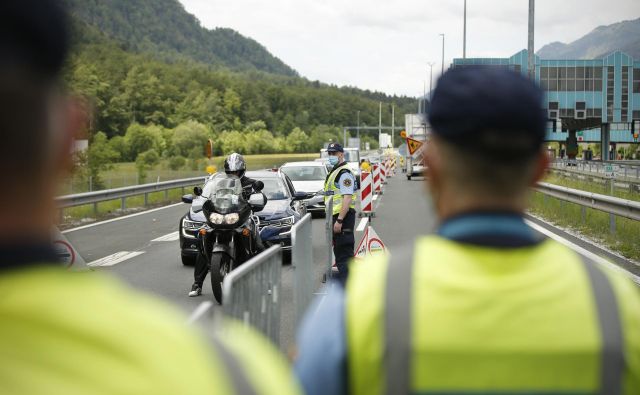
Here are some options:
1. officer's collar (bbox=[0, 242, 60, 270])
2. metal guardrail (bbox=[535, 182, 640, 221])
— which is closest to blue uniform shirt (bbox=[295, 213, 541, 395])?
officer's collar (bbox=[0, 242, 60, 270])

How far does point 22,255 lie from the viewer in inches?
39.4

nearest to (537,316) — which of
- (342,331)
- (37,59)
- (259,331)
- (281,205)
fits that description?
(342,331)

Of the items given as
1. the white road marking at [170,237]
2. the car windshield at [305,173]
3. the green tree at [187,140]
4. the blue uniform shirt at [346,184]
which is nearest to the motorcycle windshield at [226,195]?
the blue uniform shirt at [346,184]

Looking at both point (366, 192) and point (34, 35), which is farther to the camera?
point (366, 192)

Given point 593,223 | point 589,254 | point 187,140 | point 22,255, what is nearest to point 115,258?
point 589,254

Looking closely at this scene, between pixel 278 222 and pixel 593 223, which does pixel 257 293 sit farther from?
pixel 593 223

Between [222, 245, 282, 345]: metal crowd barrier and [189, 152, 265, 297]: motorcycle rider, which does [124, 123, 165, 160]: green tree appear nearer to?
[189, 152, 265, 297]: motorcycle rider

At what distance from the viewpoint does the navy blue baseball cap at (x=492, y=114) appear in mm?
1962

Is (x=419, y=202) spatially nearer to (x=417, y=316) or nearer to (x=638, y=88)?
(x=417, y=316)

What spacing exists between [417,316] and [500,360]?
0.19m

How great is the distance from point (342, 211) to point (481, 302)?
981 cm

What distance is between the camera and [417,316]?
6.09 ft

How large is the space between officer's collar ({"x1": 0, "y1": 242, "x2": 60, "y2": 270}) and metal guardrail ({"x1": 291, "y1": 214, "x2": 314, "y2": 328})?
18.8 feet

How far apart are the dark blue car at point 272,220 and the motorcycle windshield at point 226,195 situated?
2684mm
